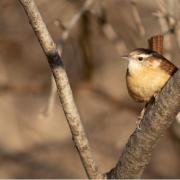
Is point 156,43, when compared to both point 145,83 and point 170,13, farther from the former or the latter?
point 170,13

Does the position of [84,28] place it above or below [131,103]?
above

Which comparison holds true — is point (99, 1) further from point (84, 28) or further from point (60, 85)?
point (60, 85)

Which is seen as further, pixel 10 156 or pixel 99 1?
pixel 10 156

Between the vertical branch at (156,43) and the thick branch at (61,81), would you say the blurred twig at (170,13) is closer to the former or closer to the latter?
the vertical branch at (156,43)

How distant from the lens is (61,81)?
203 cm

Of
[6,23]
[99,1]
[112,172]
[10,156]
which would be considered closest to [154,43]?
[112,172]

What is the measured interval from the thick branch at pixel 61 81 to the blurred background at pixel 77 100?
→ 2730mm

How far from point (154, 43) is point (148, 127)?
677 mm

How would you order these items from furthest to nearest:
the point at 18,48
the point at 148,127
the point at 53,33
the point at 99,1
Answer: the point at 18,48 → the point at 53,33 → the point at 99,1 → the point at 148,127

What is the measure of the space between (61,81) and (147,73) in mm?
735

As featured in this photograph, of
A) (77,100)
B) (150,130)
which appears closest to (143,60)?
(150,130)

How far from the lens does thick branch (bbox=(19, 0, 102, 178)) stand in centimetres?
190

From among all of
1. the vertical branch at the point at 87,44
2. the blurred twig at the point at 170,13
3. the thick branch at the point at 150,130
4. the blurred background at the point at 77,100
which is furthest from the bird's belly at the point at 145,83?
the vertical branch at the point at 87,44

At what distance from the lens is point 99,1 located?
14.4ft
